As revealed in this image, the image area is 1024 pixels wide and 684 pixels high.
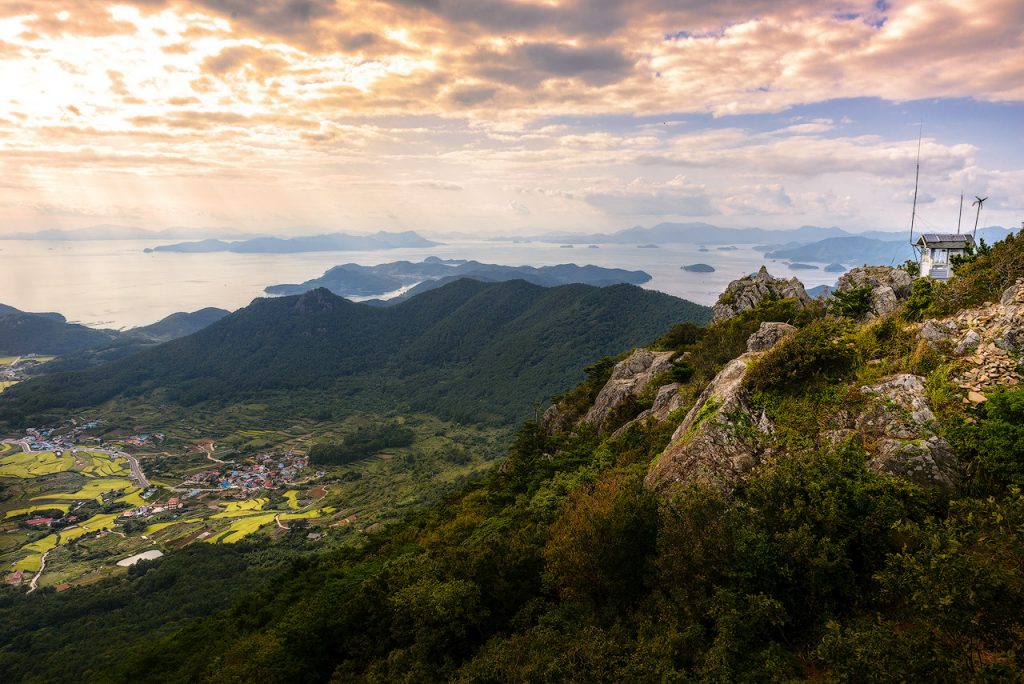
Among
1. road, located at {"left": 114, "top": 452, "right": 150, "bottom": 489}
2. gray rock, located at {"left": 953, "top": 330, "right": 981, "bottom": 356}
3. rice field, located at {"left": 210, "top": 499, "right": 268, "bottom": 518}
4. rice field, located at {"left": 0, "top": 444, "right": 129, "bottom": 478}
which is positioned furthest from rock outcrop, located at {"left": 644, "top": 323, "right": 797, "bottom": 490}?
rice field, located at {"left": 0, "top": 444, "right": 129, "bottom": 478}

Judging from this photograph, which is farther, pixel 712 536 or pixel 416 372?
pixel 416 372

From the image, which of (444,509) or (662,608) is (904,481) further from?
(444,509)

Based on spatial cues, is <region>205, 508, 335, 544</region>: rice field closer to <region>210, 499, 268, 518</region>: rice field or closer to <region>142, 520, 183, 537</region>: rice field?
<region>210, 499, 268, 518</region>: rice field

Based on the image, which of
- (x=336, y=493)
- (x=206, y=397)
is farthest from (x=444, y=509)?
(x=206, y=397)

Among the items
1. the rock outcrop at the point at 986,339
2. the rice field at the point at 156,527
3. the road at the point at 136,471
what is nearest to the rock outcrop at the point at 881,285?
the rock outcrop at the point at 986,339

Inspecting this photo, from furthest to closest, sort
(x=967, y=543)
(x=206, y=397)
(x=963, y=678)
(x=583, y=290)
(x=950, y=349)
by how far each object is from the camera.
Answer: (x=583, y=290) < (x=206, y=397) < (x=950, y=349) < (x=967, y=543) < (x=963, y=678)

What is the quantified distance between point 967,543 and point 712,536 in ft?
16.3

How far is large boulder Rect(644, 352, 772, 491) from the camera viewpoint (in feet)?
49.7

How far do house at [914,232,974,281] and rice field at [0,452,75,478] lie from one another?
545 ft

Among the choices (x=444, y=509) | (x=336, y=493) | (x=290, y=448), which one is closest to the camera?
(x=444, y=509)

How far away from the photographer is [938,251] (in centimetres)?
3438

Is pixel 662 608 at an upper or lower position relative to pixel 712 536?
lower

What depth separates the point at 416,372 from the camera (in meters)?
196

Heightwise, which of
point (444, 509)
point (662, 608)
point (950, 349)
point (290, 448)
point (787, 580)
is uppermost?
point (950, 349)
